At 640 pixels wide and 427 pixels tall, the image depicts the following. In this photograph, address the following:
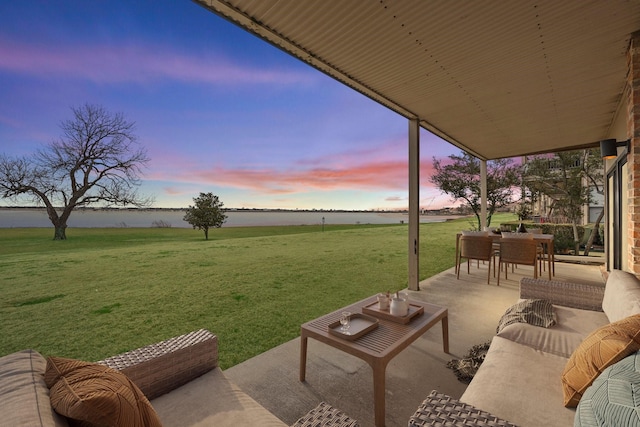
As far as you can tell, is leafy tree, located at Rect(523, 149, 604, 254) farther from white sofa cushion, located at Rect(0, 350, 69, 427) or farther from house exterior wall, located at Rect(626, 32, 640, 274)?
white sofa cushion, located at Rect(0, 350, 69, 427)

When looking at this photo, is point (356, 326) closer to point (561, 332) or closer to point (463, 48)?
point (561, 332)

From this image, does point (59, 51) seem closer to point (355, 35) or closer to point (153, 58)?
point (153, 58)

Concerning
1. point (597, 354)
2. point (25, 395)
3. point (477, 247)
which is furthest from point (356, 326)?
point (477, 247)

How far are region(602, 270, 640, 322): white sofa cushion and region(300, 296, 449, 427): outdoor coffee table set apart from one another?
103cm

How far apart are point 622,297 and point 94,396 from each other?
269cm

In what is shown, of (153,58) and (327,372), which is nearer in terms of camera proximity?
(327,372)

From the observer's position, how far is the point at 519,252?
15.1ft

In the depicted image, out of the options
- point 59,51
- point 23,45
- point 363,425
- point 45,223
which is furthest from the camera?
point 45,223

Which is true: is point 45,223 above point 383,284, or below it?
above

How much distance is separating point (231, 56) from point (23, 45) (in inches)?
134

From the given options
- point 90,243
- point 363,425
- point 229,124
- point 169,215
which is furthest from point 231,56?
point 169,215

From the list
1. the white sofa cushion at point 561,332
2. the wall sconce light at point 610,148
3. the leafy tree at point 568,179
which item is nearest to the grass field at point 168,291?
the white sofa cushion at point 561,332

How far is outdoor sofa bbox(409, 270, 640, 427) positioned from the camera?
91cm

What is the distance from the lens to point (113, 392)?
0.76m
